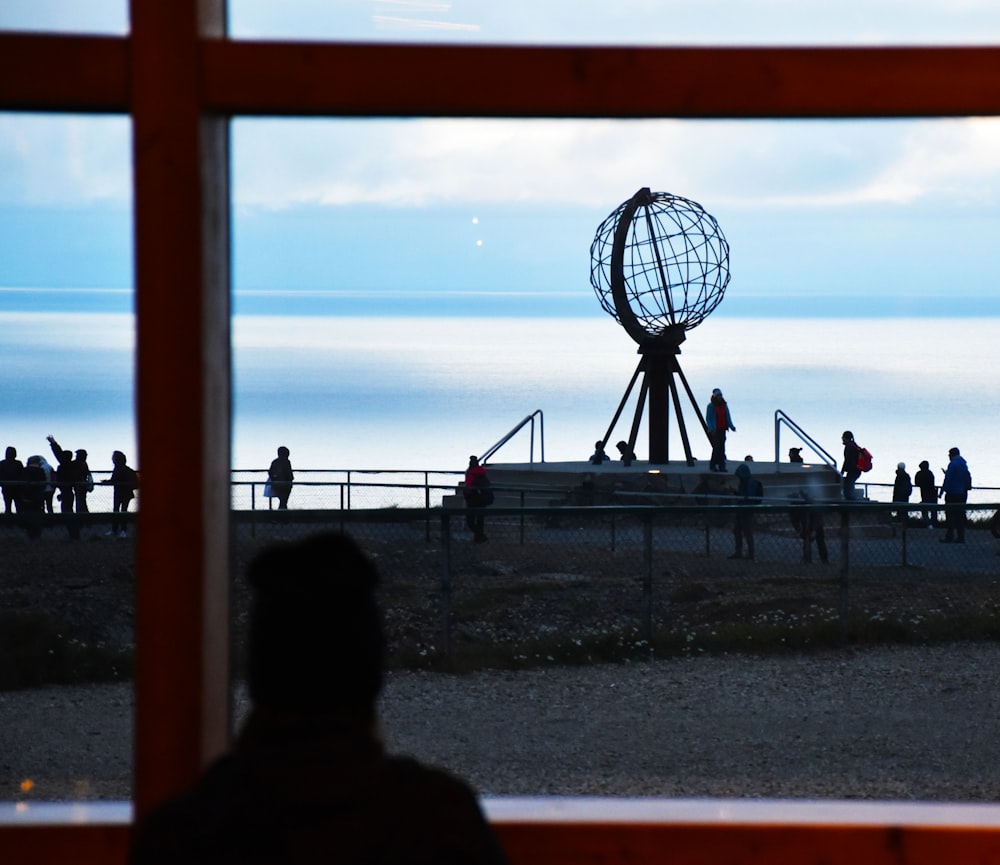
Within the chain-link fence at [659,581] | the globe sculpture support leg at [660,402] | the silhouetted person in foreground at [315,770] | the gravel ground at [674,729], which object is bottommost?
the gravel ground at [674,729]

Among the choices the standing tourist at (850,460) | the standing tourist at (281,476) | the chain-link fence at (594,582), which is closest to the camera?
the chain-link fence at (594,582)

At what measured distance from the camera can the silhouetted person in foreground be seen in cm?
158

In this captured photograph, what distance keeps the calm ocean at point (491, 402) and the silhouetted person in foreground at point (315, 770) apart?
0.81m

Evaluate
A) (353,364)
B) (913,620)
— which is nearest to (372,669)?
(913,620)

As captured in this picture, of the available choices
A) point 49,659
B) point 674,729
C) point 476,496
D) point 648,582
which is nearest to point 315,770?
point 674,729

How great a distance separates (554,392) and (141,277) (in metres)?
99.5

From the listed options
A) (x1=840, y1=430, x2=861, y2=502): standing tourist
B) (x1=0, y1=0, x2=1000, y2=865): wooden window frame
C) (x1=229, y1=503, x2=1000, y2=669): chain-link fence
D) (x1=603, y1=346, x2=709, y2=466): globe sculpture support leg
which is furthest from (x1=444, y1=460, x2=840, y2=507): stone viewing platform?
(x1=0, y1=0, x2=1000, y2=865): wooden window frame

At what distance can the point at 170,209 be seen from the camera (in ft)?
7.50

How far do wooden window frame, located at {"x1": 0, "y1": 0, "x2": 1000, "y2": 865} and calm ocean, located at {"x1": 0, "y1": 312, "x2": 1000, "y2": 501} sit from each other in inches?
7.1

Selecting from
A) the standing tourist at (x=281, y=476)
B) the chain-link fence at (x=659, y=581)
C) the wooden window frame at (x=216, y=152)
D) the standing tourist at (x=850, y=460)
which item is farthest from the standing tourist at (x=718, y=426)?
the wooden window frame at (x=216, y=152)

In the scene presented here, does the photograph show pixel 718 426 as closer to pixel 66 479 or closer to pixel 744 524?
pixel 744 524

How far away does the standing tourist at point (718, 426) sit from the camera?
67.8 feet

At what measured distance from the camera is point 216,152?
239 cm

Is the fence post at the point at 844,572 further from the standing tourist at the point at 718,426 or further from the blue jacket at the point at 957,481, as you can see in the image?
the standing tourist at the point at 718,426
